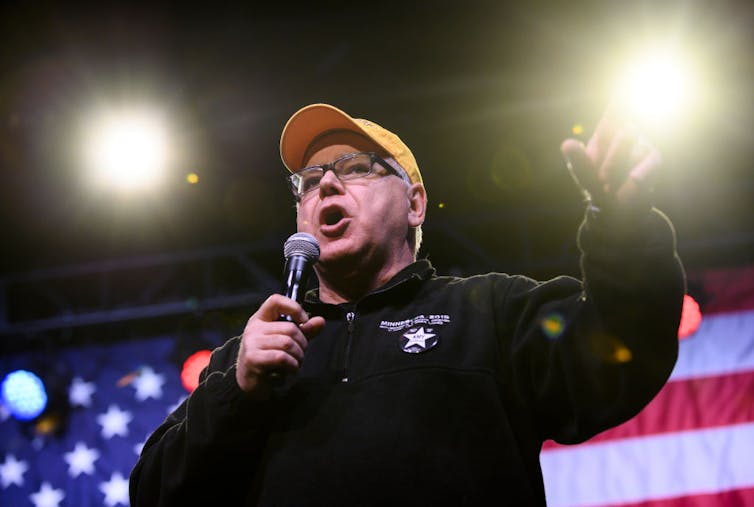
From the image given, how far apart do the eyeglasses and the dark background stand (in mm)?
1954

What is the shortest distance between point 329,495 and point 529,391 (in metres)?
0.48

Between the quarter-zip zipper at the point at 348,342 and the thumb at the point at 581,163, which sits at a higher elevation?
the thumb at the point at 581,163

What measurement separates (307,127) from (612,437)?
3.11 metres

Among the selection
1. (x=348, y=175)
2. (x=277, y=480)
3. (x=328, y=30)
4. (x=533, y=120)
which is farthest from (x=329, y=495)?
(x=533, y=120)

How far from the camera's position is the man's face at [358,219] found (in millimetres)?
1747

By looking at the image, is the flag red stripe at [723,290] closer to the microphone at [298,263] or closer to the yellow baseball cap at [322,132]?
the yellow baseball cap at [322,132]

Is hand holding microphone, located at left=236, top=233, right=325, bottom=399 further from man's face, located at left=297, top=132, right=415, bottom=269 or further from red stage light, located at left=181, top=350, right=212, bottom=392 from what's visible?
red stage light, located at left=181, top=350, right=212, bottom=392

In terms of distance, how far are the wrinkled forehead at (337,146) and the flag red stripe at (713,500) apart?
311 centimetres

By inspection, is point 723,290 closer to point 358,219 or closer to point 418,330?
point 358,219

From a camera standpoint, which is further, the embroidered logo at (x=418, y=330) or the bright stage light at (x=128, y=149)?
the bright stage light at (x=128, y=149)

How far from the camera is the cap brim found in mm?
1988

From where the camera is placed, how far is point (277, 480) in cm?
136

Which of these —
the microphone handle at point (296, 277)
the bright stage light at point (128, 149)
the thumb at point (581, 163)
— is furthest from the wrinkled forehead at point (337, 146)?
the bright stage light at point (128, 149)

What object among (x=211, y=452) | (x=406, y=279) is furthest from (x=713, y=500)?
(x=211, y=452)
